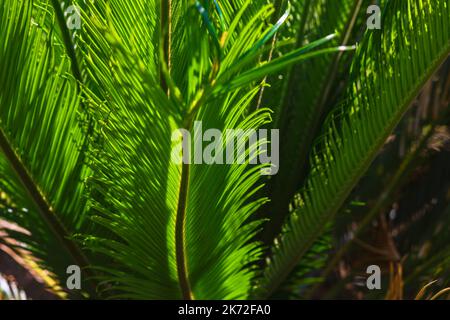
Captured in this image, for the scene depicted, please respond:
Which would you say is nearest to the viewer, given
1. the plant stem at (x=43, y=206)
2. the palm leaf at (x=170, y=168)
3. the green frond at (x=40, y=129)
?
the palm leaf at (x=170, y=168)

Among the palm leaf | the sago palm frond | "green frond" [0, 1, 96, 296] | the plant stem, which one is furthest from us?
the plant stem

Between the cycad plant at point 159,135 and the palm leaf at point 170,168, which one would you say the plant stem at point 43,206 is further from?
the palm leaf at point 170,168

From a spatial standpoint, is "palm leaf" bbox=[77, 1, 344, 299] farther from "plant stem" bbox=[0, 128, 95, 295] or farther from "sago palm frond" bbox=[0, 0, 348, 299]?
"plant stem" bbox=[0, 128, 95, 295]

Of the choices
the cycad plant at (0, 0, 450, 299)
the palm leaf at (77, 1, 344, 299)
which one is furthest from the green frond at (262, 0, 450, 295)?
the palm leaf at (77, 1, 344, 299)

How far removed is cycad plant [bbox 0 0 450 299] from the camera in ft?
5.56

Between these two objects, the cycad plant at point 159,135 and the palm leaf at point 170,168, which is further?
the cycad plant at point 159,135

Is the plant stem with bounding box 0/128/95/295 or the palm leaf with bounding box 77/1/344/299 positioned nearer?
the palm leaf with bounding box 77/1/344/299

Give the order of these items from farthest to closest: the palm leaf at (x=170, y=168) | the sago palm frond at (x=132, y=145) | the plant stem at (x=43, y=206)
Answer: the plant stem at (x=43, y=206)
the sago palm frond at (x=132, y=145)
the palm leaf at (x=170, y=168)

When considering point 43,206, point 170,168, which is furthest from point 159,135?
point 43,206

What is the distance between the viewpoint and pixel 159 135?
5.38 feet

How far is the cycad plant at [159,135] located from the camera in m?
1.70

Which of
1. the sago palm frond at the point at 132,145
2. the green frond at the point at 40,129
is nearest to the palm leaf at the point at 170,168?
the sago palm frond at the point at 132,145

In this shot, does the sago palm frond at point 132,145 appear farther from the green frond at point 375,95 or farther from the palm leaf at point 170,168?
the green frond at point 375,95
